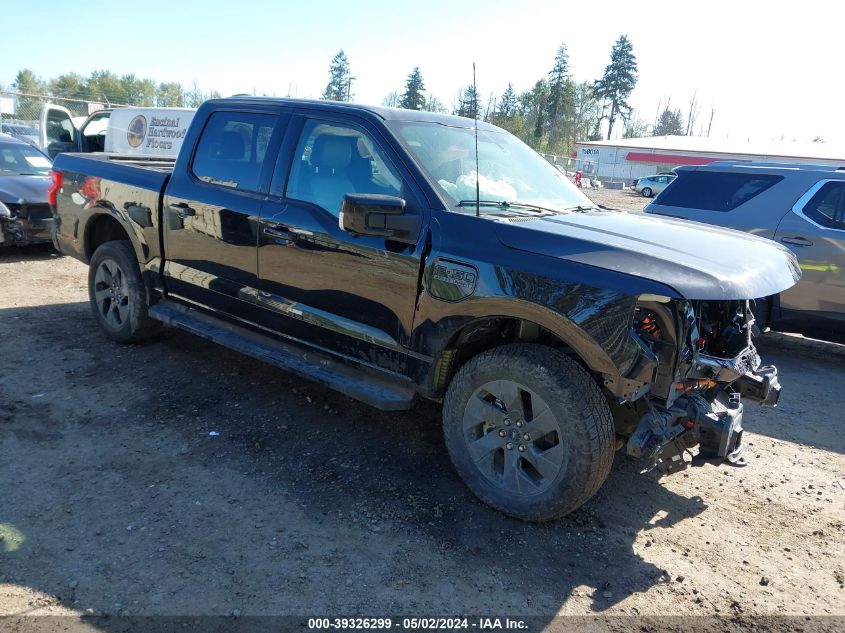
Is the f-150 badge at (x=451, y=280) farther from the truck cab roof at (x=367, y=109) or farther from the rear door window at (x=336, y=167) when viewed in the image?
the truck cab roof at (x=367, y=109)

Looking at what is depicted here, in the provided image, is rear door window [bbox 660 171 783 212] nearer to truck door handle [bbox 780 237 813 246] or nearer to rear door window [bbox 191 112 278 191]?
truck door handle [bbox 780 237 813 246]

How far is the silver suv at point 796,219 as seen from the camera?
6105 millimetres

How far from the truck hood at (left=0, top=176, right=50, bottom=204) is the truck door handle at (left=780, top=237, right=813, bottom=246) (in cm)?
891

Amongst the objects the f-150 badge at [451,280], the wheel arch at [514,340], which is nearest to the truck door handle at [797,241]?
the wheel arch at [514,340]

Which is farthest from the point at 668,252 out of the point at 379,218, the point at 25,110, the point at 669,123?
the point at 669,123

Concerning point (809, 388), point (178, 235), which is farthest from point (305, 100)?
point (809, 388)

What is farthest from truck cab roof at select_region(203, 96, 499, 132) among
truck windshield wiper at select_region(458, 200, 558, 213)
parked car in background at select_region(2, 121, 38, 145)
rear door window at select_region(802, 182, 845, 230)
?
parked car in background at select_region(2, 121, 38, 145)

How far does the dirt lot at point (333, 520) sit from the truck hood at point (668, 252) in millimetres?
1344

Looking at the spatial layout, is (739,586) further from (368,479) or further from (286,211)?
(286,211)

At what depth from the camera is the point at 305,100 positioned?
4.20m

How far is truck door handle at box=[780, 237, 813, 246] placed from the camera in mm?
6242

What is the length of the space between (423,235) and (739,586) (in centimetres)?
226

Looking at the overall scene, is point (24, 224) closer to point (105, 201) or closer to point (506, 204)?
point (105, 201)

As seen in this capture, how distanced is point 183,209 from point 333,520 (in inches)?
103
